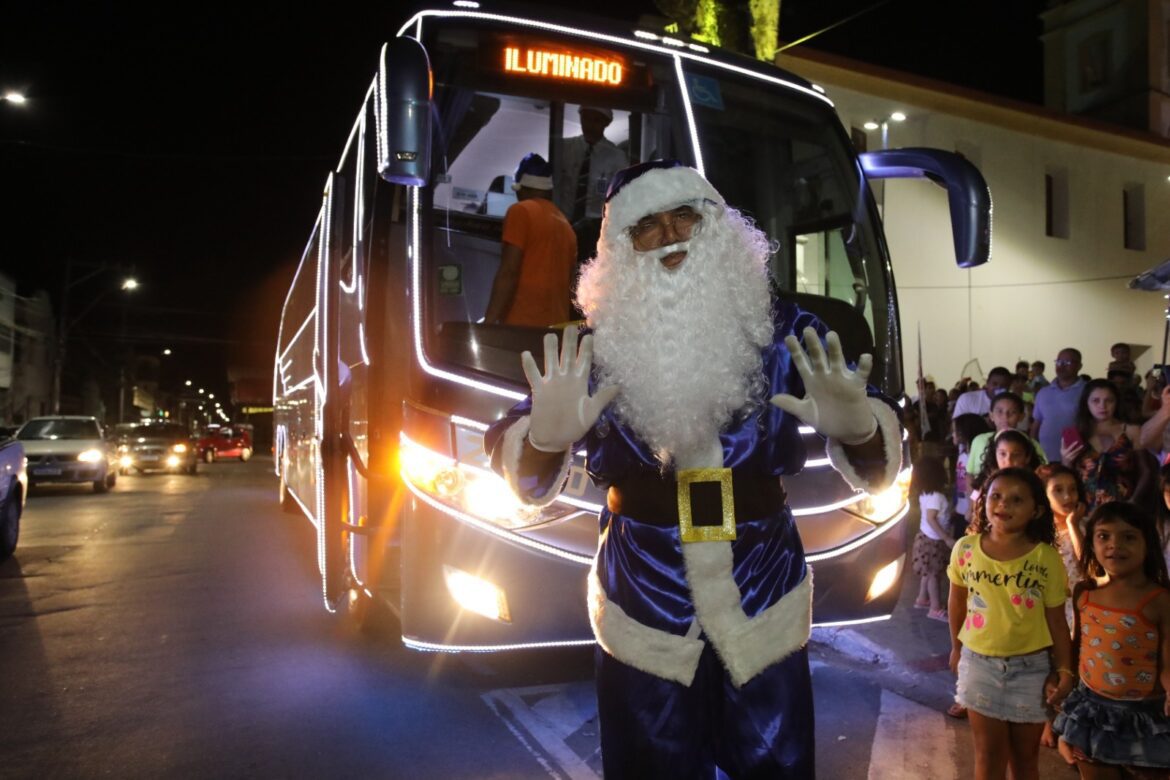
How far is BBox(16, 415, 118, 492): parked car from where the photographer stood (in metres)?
18.2

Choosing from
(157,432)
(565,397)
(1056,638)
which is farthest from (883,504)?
(157,432)

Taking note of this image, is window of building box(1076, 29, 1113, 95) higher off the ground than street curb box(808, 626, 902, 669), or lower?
higher

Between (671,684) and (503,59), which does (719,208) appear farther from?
(503,59)

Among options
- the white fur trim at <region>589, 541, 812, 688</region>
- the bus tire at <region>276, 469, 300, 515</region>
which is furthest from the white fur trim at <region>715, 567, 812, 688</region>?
the bus tire at <region>276, 469, 300, 515</region>

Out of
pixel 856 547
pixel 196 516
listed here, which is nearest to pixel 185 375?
pixel 196 516

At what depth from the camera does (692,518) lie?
2.37 meters

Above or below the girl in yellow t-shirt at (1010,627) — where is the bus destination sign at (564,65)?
above

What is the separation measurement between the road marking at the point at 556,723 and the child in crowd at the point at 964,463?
140 inches

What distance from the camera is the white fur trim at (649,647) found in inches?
90.1

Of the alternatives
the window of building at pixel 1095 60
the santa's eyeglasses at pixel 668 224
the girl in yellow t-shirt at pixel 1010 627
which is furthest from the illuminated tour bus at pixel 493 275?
the window of building at pixel 1095 60

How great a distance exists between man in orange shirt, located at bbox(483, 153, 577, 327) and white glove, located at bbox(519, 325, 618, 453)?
2251mm

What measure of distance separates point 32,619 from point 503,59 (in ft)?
→ 18.3

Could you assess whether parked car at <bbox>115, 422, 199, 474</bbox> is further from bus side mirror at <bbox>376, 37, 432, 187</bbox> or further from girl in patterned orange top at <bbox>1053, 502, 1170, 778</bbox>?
girl in patterned orange top at <bbox>1053, 502, 1170, 778</bbox>

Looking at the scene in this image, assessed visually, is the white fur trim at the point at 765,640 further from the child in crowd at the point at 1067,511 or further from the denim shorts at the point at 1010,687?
the child in crowd at the point at 1067,511
